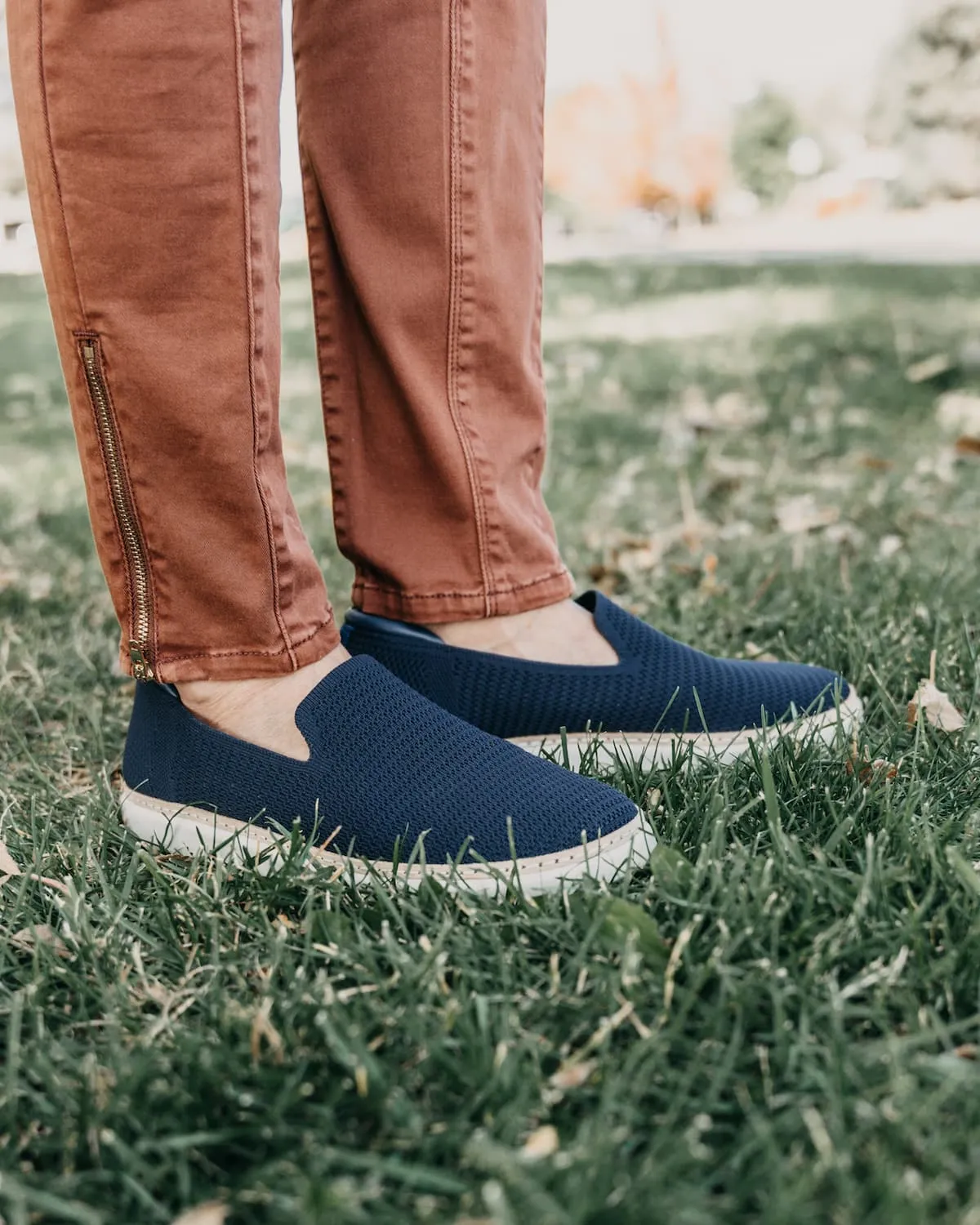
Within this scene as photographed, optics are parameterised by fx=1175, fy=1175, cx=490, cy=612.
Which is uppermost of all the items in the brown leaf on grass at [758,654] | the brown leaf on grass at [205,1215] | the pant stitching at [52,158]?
the pant stitching at [52,158]

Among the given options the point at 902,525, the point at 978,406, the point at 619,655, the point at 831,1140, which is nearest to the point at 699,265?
the point at 978,406

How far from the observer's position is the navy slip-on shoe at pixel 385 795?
1.06 m

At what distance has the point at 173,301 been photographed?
1.01 m

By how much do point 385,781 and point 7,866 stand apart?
1.23 feet

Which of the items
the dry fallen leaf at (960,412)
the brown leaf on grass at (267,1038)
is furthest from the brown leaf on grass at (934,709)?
the dry fallen leaf at (960,412)

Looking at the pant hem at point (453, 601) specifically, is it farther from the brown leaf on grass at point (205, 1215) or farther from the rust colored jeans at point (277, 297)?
the brown leaf on grass at point (205, 1215)

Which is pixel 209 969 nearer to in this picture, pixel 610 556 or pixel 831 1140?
pixel 831 1140

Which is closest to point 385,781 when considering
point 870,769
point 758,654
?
point 870,769

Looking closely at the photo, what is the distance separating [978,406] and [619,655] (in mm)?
2688

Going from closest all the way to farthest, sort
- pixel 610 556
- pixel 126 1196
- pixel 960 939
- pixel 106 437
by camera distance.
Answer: pixel 126 1196
pixel 960 939
pixel 106 437
pixel 610 556

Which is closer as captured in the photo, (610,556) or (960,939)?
(960,939)

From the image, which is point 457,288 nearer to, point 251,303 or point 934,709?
point 251,303

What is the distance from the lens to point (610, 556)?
229 cm

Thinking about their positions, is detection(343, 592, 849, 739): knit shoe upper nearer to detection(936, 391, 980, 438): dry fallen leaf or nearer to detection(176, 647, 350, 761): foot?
detection(176, 647, 350, 761): foot
